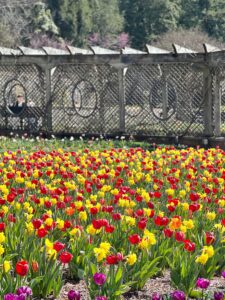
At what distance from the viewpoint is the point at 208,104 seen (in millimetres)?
14961

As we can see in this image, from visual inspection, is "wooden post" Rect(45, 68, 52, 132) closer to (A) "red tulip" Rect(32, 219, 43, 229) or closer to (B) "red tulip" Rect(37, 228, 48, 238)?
(A) "red tulip" Rect(32, 219, 43, 229)

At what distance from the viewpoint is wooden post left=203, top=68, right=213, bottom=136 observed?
14.9 meters

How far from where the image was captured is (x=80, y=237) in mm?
4809

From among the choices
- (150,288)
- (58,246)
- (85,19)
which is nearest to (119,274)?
(58,246)

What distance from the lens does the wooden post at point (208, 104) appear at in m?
→ 14.9

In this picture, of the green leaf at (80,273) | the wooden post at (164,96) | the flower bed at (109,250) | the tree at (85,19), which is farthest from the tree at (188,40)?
the green leaf at (80,273)

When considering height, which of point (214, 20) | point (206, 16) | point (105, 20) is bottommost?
point (214, 20)

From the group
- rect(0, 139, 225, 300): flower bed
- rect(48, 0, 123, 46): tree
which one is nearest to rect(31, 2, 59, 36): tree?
rect(48, 0, 123, 46): tree

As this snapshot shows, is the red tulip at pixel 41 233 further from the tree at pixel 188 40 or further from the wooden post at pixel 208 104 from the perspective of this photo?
the tree at pixel 188 40

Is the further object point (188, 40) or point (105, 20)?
point (105, 20)

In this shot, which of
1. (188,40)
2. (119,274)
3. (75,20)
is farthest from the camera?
(75,20)

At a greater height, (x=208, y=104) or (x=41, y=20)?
(x=41, y=20)

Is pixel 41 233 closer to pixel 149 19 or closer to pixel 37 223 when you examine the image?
pixel 37 223

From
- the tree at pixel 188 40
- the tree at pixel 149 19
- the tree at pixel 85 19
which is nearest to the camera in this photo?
the tree at pixel 188 40
